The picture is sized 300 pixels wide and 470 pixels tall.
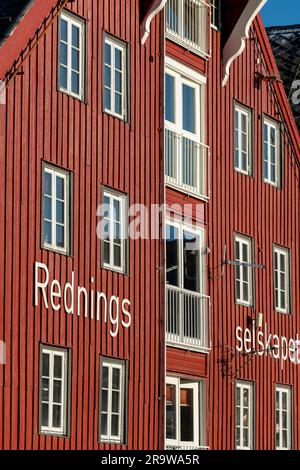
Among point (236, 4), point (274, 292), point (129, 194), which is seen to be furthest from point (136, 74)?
point (274, 292)

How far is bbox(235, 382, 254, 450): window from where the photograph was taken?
131 ft

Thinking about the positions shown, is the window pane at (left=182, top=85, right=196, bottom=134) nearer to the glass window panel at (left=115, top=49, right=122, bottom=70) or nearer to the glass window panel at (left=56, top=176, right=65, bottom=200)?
the glass window panel at (left=115, top=49, right=122, bottom=70)

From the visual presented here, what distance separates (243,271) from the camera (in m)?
41.0

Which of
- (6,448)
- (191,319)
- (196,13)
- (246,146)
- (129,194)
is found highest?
(196,13)

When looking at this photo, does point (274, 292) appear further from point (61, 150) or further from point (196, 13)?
point (61, 150)

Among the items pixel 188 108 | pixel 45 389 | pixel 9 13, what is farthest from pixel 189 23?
pixel 45 389

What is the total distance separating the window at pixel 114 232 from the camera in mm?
34656

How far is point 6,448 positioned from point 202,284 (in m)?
9.50

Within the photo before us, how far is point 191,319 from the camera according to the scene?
3806 cm

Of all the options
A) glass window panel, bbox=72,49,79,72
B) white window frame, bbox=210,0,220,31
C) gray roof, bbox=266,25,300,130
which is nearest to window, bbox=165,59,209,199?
white window frame, bbox=210,0,220,31

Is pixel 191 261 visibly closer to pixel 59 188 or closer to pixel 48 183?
pixel 59 188

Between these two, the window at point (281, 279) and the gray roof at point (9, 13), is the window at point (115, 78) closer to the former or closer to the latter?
the gray roof at point (9, 13)

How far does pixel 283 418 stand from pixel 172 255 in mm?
7143

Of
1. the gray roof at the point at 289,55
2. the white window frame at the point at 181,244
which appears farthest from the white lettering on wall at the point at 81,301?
the gray roof at the point at 289,55
